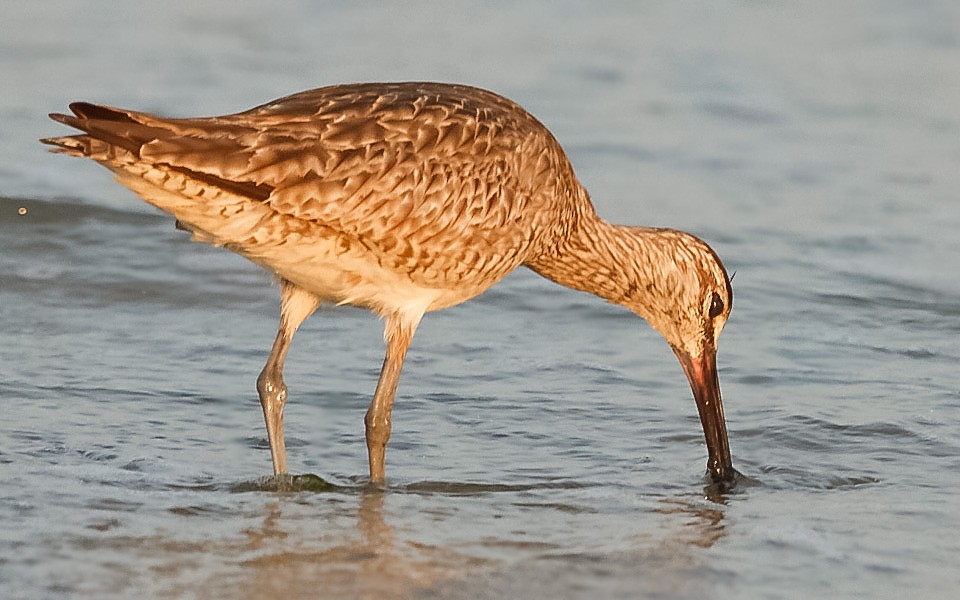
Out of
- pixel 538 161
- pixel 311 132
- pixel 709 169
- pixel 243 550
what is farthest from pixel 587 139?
pixel 243 550

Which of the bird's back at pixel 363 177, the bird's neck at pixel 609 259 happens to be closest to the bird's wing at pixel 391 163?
the bird's back at pixel 363 177

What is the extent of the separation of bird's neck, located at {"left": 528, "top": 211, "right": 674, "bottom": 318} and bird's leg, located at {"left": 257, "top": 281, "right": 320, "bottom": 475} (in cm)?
101

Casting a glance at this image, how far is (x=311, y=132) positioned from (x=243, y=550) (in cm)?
155

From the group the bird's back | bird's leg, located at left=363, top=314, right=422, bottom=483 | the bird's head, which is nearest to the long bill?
the bird's head

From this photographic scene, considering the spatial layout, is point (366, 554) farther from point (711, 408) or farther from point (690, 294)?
point (690, 294)

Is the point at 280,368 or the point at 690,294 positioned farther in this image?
the point at 690,294

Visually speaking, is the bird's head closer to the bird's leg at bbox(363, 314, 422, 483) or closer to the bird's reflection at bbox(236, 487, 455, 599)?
the bird's leg at bbox(363, 314, 422, 483)

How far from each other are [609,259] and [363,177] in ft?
5.13

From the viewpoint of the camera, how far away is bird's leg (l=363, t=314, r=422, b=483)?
672cm

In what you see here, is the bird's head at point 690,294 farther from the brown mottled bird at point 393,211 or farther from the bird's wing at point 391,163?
the bird's wing at point 391,163

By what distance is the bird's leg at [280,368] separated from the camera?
22.3 ft

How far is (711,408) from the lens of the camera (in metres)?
7.14

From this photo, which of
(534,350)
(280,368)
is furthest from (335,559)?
(534,350)

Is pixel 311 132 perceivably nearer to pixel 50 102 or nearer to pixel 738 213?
pixel 738 213
